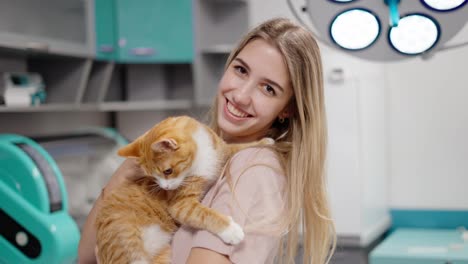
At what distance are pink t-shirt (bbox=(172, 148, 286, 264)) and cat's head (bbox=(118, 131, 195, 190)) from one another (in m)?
0.09

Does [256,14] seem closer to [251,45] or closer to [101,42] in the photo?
[101,42]

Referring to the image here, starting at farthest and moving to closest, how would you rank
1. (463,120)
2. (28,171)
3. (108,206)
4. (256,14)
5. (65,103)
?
(256,14), (463,120), (65,103), (28,171), (108,206)

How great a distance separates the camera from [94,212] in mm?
1438

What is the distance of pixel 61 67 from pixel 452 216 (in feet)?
7.22

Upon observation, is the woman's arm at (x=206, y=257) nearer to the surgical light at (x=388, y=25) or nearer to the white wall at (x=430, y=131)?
the surgical light at (x=388, y=25)

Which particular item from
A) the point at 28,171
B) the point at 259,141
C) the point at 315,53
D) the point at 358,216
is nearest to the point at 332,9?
the point at 315,53

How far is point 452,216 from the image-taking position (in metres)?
3.20

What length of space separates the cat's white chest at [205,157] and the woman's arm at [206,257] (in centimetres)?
20

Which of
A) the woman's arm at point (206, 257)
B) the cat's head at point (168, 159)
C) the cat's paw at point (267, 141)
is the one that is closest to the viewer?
the woman's arm at point (206, 257)

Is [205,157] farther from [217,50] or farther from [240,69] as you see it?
[217,50]

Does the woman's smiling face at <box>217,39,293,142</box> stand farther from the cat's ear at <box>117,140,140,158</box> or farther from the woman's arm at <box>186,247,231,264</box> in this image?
the woman's arm at <box>186,247,231,264</box>

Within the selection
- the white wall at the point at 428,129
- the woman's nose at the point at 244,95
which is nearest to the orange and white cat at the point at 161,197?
the woman's nose at the point at 244,95

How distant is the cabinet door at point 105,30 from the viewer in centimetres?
306

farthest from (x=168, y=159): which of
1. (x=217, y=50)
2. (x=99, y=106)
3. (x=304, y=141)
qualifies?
(x=217, y=50)
